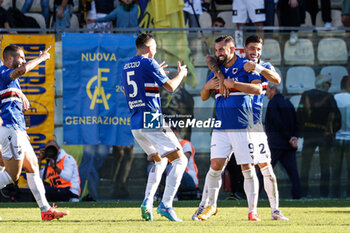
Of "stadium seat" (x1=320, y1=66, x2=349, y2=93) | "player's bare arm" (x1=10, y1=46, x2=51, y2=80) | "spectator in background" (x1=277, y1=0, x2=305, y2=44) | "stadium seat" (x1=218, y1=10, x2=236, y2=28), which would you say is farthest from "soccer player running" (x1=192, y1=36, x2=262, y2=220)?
"stadium seat" (x1=218, y1=10, x2=236, y2=28)

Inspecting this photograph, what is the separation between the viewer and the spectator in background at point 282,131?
12336mm

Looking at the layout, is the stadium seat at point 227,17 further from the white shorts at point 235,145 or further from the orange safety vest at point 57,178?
the white shorts at point 235,145

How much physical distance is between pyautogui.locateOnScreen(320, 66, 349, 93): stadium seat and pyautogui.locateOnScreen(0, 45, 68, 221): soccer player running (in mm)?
5744

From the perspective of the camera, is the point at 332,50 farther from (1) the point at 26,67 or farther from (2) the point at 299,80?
(1) the point at 26,67

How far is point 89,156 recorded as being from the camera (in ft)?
40.9

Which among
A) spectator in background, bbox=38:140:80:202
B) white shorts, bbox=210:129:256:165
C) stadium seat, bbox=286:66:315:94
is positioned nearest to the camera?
white shorts, bbox=210:129:256:165

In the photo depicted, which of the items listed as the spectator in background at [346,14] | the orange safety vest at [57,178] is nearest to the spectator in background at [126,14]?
the orange safety vest at [57,178]

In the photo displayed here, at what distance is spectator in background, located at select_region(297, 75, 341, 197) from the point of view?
41.0 feet

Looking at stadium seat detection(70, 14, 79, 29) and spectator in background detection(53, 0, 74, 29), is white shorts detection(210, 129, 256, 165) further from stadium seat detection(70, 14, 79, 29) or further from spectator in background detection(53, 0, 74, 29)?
stadium seat detection(70, 14, 79, 29)

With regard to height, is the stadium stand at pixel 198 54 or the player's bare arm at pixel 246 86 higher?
the stadium stand at pixel 198 54

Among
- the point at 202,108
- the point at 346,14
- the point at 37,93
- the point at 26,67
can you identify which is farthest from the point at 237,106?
the point at 346,14

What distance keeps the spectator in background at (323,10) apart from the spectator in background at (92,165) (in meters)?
5.11

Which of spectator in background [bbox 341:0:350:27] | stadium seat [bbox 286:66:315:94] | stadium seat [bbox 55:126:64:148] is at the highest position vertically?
spectator in background [bbox 341:0:350:27]

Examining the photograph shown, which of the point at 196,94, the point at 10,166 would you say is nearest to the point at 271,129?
the point at 196,94
